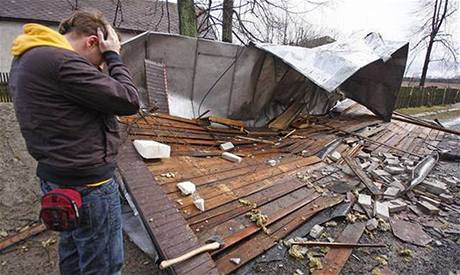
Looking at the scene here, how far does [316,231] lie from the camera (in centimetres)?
293

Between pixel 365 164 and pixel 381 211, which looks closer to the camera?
pixel 381 211

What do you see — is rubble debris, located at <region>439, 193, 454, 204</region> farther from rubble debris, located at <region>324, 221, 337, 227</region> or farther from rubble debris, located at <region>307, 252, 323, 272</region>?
rubble debris, located at <region>307, 252, 323, 272</region>

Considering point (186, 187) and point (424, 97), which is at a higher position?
point (424, 97)

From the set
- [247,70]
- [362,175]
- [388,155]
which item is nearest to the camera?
[362,175]

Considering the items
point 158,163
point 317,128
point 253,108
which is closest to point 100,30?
point 158,163

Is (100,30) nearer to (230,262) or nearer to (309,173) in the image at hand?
(230,262)

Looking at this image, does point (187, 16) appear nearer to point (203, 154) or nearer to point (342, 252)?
point (203, 154)

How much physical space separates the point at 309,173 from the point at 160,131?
231 cm

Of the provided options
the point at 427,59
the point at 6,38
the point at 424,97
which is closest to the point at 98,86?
the point at 6,38

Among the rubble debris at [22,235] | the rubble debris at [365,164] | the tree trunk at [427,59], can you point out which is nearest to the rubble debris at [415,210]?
the rubble debris at [365,164]

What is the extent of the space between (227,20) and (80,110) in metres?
7.81

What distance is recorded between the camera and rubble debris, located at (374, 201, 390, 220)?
3.38m

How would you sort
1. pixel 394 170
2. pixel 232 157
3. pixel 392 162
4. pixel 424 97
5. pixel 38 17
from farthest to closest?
1. pixel 424 97
2. pixel 38 17
3. pixel 392 162
4. pixel 394 170
5. pixel 232 157

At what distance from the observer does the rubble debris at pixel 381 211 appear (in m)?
3.38
